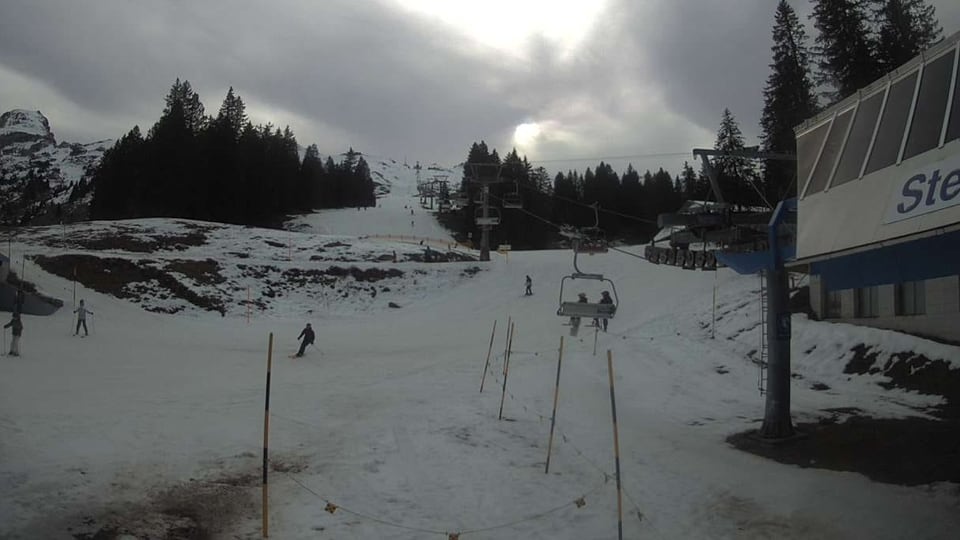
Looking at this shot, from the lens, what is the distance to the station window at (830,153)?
9.15 meters

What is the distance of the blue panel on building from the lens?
312 inches

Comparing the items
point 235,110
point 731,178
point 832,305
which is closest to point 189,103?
point 235,110

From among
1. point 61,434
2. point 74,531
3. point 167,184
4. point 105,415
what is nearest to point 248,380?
point 105,415

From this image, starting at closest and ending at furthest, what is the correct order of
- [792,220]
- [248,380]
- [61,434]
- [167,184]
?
[61,434] → [792,220] → [248,380] → [167,184]

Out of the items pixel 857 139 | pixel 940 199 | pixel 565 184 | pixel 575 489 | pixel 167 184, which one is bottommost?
pixel 575 489

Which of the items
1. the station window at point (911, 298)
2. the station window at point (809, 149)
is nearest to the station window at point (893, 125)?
the station window at point (809, 149)

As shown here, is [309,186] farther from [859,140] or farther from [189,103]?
[859,140]

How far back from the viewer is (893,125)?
793cm

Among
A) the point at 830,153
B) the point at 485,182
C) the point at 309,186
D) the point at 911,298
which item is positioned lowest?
the point at 911,298

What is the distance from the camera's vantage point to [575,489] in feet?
28.0

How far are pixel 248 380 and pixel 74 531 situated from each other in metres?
10.7

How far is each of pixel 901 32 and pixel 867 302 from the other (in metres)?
14.8

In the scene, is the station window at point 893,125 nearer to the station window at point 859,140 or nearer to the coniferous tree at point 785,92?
the station window at point 859,140

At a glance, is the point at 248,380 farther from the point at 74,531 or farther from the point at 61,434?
the point at 74,531
